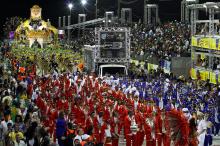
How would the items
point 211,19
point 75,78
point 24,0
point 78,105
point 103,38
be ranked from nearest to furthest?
point 78,105 < point 75,78 < point 211,19 < point 103,38 < point 24,0

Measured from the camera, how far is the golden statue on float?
218ft

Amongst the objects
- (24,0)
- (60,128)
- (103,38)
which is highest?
(24,0)

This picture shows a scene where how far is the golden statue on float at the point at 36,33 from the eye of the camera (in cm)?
6631

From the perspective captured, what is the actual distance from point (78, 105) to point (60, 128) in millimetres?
3207

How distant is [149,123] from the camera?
54.2 feet

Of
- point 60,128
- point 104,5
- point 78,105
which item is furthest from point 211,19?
point 104,5

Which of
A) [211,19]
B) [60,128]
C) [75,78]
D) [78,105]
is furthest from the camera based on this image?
[211,19]

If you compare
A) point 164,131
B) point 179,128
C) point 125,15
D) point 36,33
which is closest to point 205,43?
point 164,131

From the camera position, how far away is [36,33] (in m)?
66.5

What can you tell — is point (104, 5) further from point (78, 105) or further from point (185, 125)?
point (185, 125)

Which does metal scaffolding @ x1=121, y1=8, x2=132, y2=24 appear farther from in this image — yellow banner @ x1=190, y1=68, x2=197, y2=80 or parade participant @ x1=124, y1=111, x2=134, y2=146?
parade participant @ x1=124, y1=111, x2=134, y2=146

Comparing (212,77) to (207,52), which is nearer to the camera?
(212,77)

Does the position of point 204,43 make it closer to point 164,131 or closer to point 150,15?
point 164,131

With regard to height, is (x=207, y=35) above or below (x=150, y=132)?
above
